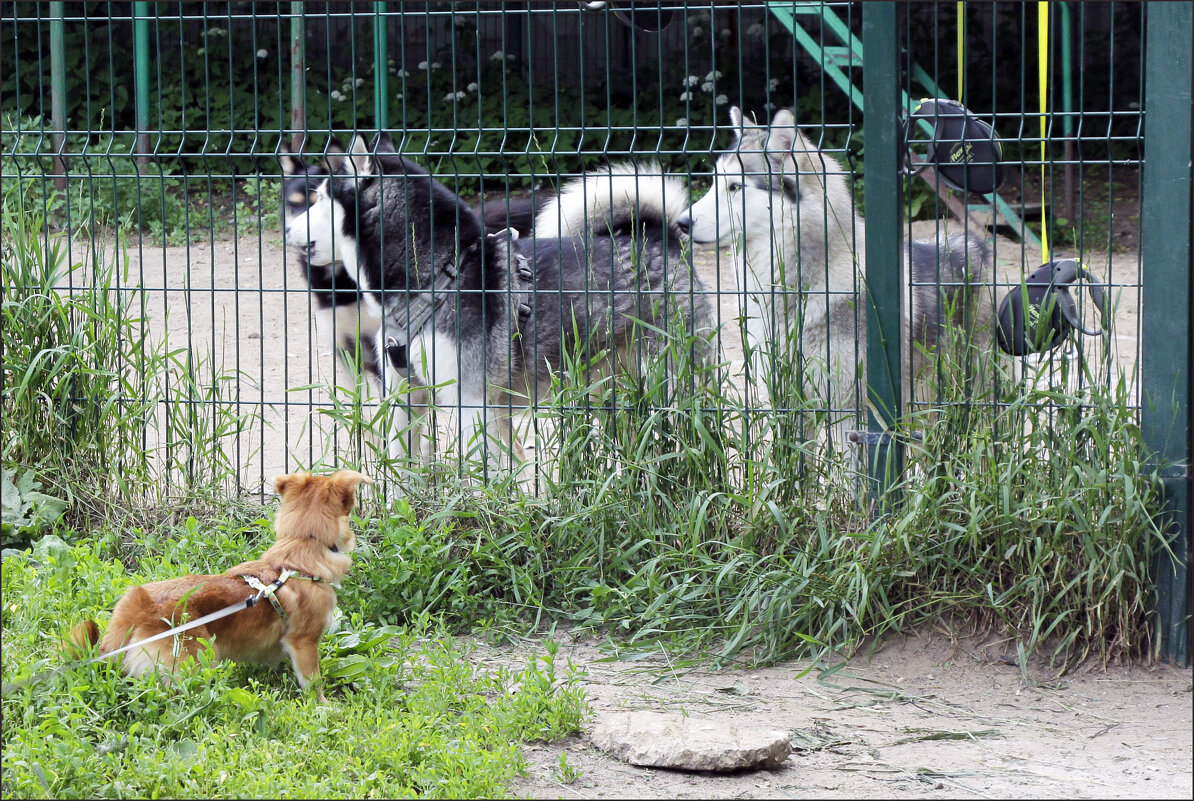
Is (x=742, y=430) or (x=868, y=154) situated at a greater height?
(x=868, y=154)

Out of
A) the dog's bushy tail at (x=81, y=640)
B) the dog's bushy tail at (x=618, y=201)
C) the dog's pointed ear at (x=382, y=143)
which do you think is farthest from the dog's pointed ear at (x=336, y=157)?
the dog's bushy tail at (x=81, y=640)

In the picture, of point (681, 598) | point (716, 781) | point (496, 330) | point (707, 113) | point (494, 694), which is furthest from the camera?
point (707, 113)

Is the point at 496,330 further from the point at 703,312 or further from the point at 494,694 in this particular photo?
the point at 494,694

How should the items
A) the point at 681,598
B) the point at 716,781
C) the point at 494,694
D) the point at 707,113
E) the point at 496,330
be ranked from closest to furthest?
1. the point at 716,781
2. the point at 494,694
3. the point at 681,598
4. the point at 496,330
5. the point at 707,113

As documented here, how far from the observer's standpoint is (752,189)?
5.00 m

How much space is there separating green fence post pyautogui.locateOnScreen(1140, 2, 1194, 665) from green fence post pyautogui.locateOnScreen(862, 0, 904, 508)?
29.4 inches

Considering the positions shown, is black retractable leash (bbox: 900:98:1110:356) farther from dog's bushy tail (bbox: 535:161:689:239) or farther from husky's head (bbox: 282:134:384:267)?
husky's head (bbox: 282:134:384:267)

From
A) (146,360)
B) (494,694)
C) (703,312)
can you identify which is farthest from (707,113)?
(494,694)

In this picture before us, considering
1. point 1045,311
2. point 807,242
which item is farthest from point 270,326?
point 1045,311

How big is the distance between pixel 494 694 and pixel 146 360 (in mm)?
2116

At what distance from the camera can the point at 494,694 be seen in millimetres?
3398

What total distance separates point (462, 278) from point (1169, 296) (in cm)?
273

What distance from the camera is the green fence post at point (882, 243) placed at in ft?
12.4

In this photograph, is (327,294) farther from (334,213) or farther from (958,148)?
(958,148)
